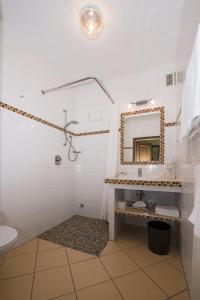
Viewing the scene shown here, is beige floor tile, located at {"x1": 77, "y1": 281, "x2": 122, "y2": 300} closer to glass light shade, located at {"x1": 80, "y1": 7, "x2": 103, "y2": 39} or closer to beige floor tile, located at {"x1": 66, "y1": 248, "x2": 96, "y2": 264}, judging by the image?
beige floor tile, located at {"x1": 66, "y1": 248, "x2": 96, "y2": 264}

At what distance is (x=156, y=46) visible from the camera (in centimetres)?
194

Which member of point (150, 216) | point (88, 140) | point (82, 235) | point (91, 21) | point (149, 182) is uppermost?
point (91, 21)

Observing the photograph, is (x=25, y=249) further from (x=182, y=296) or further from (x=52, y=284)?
(x=182, y=296)

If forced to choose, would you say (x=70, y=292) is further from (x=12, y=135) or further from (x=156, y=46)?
(x=156, y=46)

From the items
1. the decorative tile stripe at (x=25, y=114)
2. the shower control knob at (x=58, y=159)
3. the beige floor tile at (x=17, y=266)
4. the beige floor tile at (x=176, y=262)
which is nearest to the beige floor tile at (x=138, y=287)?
the beige floor tile at (x=176, y=262)

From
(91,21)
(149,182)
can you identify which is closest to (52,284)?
(149,182)

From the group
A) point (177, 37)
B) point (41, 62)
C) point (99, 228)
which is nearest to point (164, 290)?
point (99, 228)

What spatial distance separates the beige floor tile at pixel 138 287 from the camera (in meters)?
1.10

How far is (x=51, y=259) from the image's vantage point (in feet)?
5.02

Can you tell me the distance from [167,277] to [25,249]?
1.47 m

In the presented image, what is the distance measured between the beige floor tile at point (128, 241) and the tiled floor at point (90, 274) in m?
0.02

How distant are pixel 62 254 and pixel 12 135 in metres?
1.42

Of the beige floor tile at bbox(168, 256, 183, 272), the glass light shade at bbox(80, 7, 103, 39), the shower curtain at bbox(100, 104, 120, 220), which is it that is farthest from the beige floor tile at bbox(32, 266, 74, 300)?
the glass light shade at bbox(80, 7, 103, 39)

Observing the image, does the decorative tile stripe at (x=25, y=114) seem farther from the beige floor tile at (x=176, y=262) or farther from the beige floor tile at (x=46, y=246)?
the beige floor tile at (x=176, y=262)
